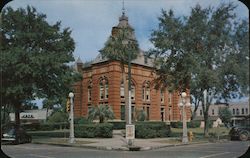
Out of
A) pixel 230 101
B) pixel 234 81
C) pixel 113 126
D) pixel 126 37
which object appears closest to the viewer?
pixel 234 81

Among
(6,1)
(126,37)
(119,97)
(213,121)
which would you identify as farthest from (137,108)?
(6,1)

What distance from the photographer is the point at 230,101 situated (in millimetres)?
3875

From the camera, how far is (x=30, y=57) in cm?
796

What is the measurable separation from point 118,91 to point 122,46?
0.89 meters

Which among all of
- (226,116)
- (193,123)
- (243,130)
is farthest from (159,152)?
(243,130)

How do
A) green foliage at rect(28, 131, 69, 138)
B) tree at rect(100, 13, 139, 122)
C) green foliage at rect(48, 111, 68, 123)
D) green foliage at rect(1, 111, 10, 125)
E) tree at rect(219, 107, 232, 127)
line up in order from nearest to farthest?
tree at rect(219, 107, 232, 127) → green foliage at rect(1, 111, 10, 125) → tree at rect(100, 13, 139, 122) → green foliage at rect(28, 131, 69, 138) → green foliage at rect(48, 111, 68, 123)

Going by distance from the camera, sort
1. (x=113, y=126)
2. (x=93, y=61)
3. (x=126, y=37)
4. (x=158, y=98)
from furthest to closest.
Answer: (x=113, y=126), (x=158, y=98), (x=126, y=37), (x=93, y=61)

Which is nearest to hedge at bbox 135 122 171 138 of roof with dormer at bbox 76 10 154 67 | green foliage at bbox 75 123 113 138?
green foliage at bbox 75 123 113 138

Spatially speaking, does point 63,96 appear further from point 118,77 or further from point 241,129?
point 241,129

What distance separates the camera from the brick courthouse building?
5344mm

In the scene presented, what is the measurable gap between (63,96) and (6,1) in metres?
4.25

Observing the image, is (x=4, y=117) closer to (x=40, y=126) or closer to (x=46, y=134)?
(x=40, y=126)

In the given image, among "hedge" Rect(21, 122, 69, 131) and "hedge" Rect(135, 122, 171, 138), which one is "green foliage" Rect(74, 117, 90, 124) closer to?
"hedge" Rect(21, 122, 69, 131)

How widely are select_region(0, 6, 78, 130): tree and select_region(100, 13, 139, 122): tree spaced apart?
0.62 metres
